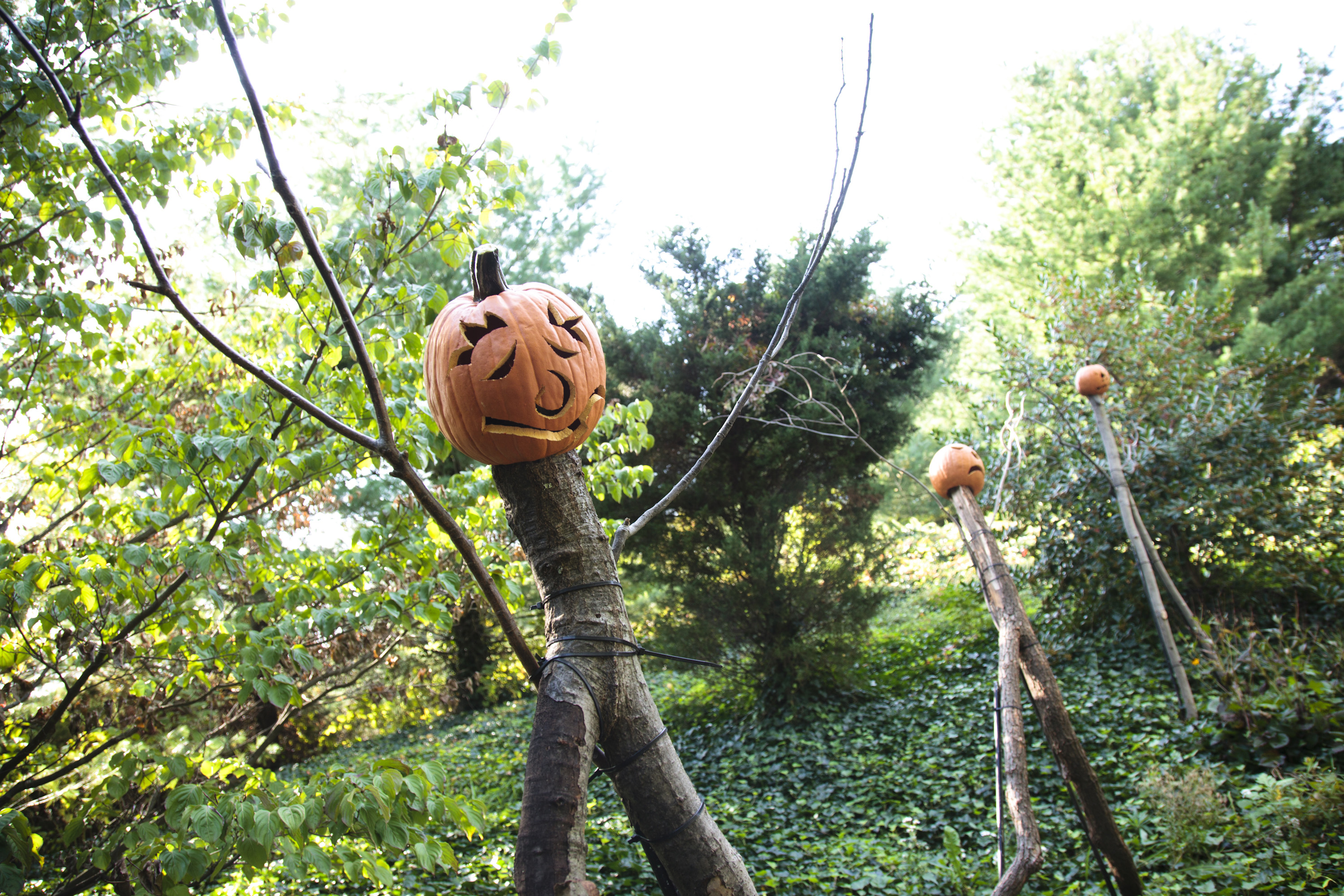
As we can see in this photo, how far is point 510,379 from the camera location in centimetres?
125

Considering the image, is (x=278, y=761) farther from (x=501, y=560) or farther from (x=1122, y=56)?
(x=1122, y=56)

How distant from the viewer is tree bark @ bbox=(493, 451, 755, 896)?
3.17 feet

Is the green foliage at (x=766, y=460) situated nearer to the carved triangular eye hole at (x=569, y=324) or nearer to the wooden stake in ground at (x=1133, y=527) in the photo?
the wooden stake in ground at (x=1133, y=527)

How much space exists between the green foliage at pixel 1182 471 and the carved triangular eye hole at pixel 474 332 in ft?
17.8

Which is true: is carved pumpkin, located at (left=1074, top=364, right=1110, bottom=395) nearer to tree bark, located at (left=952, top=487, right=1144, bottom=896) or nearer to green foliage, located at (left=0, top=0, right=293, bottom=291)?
tree bark, located at (left=952, top=487, right=1144, bottom=896)

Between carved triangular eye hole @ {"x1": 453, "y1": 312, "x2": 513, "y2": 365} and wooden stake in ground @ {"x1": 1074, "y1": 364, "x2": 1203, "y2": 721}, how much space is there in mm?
4396

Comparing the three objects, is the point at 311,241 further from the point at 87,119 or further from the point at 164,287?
the point at 87,119

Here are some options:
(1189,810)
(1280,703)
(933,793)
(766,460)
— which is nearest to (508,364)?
(1189,810)

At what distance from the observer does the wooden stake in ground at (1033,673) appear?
2828mm

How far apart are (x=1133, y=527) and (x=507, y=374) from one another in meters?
4.80

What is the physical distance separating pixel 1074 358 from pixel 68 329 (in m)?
7.57

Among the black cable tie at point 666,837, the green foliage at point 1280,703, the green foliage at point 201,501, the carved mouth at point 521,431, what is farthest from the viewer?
the green foliage at point 1280,703

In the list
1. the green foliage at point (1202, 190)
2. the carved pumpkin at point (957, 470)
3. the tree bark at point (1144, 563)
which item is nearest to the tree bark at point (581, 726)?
the carved pumpkin at point (957, 470)

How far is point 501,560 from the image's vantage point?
3.17 m
